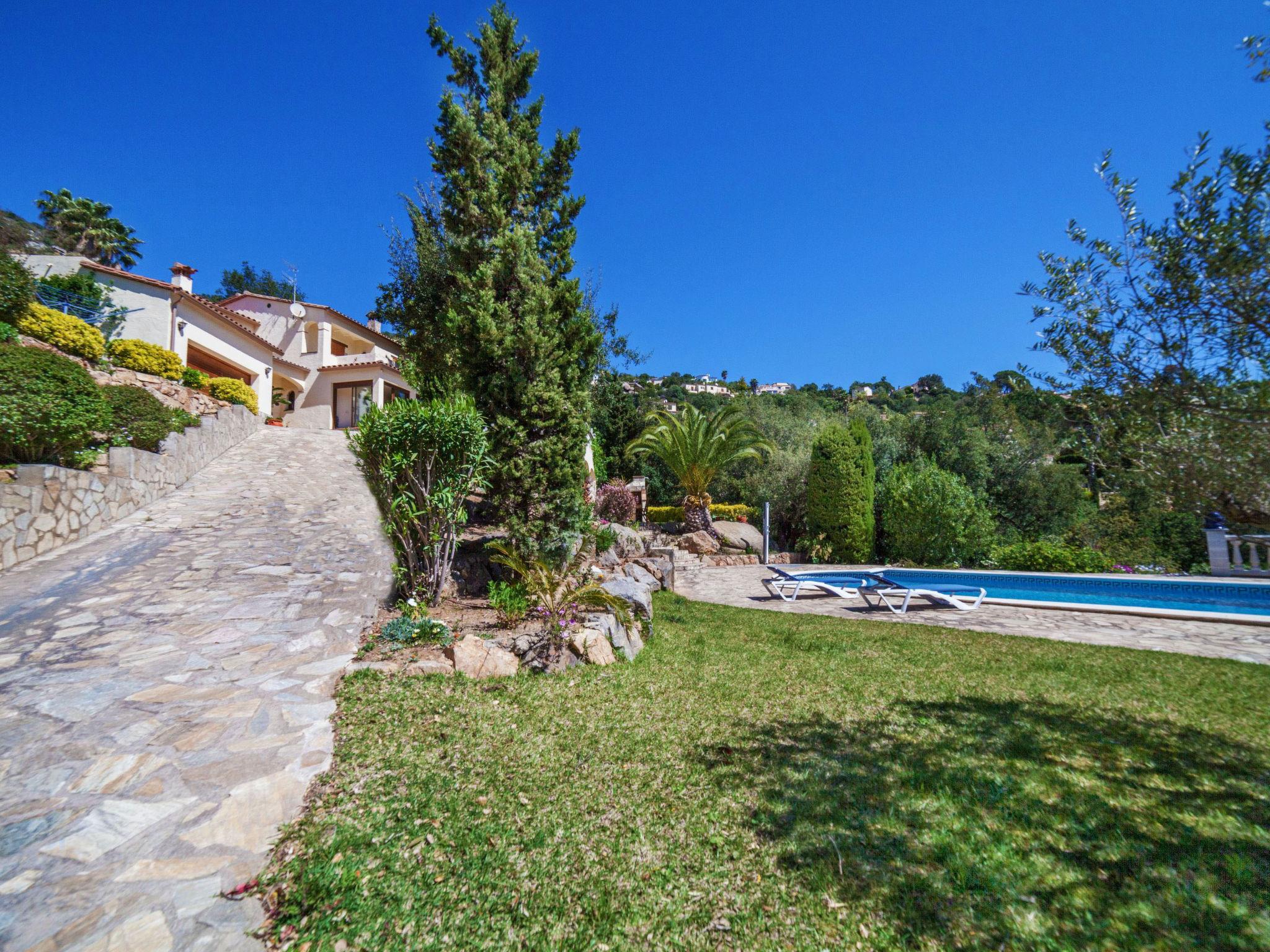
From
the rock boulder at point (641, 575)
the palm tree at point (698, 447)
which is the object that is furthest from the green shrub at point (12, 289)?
the palm tree at point (698, 447)

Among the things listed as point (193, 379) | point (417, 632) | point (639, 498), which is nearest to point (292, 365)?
point (193, 379)

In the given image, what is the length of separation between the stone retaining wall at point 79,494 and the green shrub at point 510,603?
21.3ft

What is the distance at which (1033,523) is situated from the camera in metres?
18.8

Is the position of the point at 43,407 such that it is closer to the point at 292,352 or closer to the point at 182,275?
the point at 182,275

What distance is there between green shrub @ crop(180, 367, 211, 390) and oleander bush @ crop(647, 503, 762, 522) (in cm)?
1628

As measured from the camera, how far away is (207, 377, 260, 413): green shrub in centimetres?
1869

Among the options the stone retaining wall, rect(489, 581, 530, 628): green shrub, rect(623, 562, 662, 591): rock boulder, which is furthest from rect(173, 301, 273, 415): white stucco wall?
rect(489, 581, 530, 628): green shrub

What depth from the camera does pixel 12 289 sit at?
11.4m

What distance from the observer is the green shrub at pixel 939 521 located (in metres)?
16.0

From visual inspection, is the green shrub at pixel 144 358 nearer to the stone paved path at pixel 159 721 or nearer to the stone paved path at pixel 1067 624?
the stone paved path at pixel 159 721

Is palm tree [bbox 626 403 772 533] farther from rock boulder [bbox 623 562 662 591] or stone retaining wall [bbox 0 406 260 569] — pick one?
stone retaining wall [bbox 0 406 260 569]

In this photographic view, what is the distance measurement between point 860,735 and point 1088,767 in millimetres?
1492

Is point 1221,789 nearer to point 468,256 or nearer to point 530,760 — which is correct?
point 530,760

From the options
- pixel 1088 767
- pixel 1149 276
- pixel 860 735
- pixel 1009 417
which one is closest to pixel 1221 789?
pixel 1088 767
